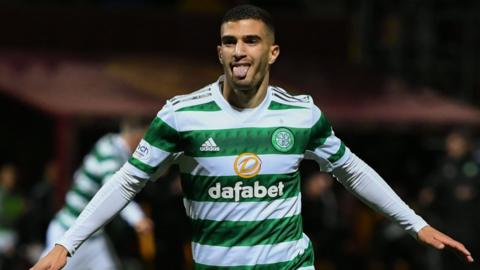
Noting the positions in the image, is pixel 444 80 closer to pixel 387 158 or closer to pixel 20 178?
pixel 387 158

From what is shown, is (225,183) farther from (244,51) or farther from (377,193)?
(377,193)

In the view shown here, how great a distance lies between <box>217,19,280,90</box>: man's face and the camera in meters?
5.82

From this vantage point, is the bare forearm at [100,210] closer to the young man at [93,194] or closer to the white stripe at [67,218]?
the young man at [93,194]

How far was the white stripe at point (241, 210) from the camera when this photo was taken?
231 inches

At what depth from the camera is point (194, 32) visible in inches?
712

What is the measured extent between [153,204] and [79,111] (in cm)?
131

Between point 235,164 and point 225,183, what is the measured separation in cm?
10

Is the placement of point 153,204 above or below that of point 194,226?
below

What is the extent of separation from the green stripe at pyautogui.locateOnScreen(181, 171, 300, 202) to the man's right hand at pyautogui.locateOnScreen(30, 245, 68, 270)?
0.65 meters

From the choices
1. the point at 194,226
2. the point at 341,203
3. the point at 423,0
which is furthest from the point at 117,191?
the point at 423,0

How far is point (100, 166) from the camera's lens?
952 centimetres

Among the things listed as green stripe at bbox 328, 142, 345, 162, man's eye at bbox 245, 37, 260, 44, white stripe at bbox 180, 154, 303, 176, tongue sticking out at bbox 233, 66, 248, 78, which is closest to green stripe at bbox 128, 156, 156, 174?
white stripe at bbox 180, 154, 303, 176

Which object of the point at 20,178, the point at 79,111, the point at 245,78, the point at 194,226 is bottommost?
Result: the point at 20,178

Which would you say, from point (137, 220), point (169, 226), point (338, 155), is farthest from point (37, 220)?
point (338, 155)
